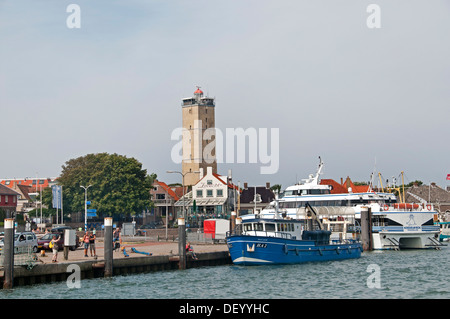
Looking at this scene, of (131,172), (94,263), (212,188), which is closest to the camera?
(94,263)

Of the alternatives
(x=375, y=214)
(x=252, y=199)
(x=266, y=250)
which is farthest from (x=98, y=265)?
(x=252, y=199)

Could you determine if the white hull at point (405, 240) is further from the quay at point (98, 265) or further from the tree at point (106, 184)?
the tree at point (106, 184)

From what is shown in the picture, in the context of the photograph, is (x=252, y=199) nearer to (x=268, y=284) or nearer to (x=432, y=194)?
(x=432, y=194)

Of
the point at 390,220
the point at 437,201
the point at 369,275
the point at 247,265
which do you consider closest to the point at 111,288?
the point at 247,265

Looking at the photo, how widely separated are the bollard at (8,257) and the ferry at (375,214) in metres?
33.3

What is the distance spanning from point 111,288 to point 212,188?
86421 mm

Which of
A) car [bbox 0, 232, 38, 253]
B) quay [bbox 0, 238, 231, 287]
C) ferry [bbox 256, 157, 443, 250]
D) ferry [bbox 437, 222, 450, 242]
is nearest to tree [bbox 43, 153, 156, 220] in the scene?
ferry [bbox 256, 157, 443, 250]

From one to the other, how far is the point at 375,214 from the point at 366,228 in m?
2.60

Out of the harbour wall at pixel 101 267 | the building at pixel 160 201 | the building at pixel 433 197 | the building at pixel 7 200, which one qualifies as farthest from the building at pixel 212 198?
the harbour wall at pixel 101 267

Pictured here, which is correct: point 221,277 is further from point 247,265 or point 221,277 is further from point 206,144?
point 206,144

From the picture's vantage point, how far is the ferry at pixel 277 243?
48.4m

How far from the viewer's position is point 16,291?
1350 inches

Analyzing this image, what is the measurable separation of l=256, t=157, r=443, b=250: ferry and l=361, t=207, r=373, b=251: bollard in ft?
2.44
